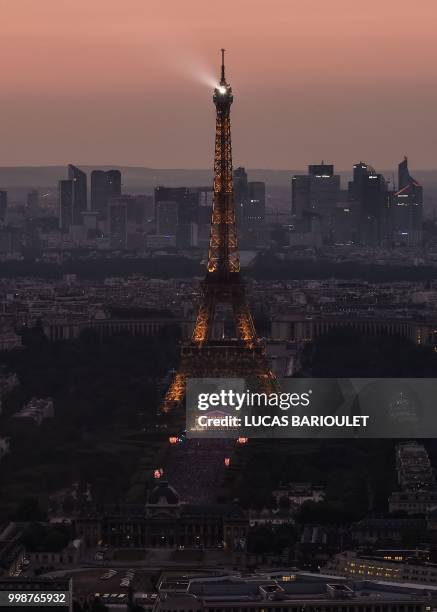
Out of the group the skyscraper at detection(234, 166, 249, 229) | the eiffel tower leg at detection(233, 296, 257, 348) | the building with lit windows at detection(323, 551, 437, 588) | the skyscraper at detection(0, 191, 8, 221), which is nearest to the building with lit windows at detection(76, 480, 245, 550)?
the building with lit windows at detection(323, 551, 437, 588)

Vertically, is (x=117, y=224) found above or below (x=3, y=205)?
below

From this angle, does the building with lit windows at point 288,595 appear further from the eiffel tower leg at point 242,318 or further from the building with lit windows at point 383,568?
the eiffel tower leg at point 242,318

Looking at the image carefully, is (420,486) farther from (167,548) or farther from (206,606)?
(206,606)

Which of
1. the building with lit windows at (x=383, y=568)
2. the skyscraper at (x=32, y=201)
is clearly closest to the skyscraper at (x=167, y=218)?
the skyscraper at (x=32, y=201)

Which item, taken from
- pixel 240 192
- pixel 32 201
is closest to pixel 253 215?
pixel 240 192

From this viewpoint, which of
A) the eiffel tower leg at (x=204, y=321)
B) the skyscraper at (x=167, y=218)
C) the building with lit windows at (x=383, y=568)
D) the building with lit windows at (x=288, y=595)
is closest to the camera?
the building with lit windows at (x=288, y=595)

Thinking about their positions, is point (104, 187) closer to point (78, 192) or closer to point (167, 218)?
point (78, 192)
